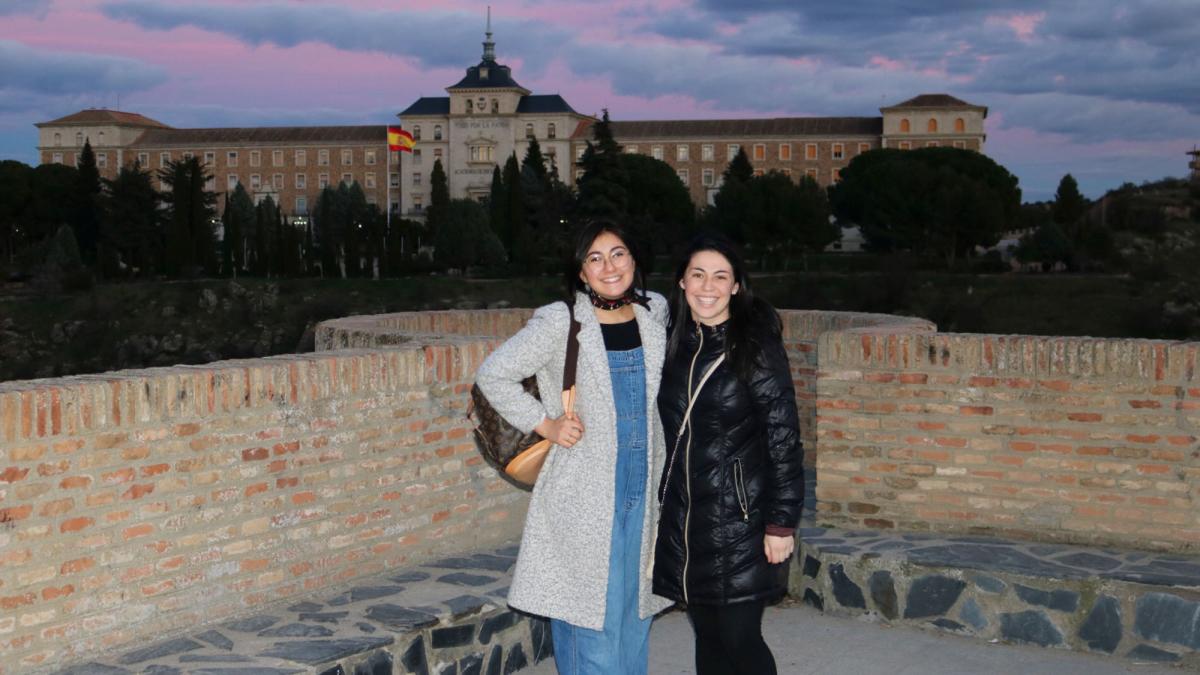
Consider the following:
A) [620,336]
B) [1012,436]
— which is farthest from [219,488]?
[1012,436]

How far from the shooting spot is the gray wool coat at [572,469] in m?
3.67

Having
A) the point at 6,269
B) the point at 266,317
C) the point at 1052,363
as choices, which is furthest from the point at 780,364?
the point at 6,269

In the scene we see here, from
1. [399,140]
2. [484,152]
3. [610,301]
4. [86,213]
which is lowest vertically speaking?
[610,301]

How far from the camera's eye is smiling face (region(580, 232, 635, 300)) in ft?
12.5

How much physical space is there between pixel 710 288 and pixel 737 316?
0.39 feet

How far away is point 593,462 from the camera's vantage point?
145 inches

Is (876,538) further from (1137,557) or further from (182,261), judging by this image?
(182,261)

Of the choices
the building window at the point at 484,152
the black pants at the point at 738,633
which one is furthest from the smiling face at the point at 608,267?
the building window at the point at 484,152

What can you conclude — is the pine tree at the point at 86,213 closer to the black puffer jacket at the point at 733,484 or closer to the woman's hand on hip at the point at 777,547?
the black puffer jacket at the point at 733,484

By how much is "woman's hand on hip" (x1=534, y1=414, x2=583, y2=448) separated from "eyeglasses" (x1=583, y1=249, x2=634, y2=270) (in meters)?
0.45

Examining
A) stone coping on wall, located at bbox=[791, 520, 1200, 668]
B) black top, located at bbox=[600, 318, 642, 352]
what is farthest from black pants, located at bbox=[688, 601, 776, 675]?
stone coping on wall, located at bbox=[791, 520, 1200, 668]

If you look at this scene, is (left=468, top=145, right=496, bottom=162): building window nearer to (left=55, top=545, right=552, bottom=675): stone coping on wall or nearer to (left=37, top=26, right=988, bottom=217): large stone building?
(left=37, top=26, right=988, bottom=217): large stone building

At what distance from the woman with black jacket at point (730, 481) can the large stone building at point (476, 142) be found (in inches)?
3241

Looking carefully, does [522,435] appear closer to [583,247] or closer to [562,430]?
[562,430]
